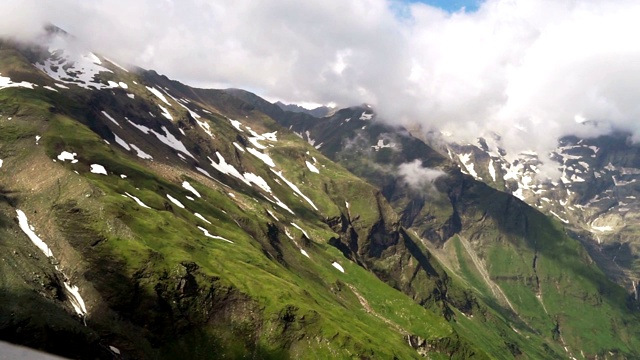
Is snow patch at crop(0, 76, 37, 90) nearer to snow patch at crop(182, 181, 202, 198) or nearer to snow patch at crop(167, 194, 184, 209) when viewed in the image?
snow patch at crop(182, 181, 202, 198)

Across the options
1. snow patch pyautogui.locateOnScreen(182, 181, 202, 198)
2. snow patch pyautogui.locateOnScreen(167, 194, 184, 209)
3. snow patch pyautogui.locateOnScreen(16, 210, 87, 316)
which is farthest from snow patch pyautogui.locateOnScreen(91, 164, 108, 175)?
snow patch pyautogui.locateOnScreen(182, 181, 202, 198)

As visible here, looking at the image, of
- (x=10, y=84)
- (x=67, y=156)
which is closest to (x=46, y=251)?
(x=67, y=156)

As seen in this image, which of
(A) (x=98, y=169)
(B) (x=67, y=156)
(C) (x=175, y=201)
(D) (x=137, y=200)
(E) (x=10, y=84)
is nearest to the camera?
(D) (x=137, y=200)

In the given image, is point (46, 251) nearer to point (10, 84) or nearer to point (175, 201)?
point (175, 201)

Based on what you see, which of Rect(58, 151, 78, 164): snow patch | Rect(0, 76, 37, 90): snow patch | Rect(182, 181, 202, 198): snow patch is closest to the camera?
Rect(58, 151, 78, 164): snow patch

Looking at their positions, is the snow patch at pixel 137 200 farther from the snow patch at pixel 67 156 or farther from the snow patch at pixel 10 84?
the snow patch at pixel 10 84

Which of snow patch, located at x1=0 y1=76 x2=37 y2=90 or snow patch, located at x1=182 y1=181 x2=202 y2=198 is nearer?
snow patch, located at x1=0 y1=76 x2=37 y2=90

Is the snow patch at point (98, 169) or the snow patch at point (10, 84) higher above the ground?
the snow patch at point (10, 84)

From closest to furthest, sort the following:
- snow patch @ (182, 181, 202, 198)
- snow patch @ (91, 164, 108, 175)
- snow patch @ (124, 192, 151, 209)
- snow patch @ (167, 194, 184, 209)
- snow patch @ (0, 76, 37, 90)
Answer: snow patch @ (124, 192, 151, 209) → snow patch @ (91, 164, 108, 175) → snow patch @ (167, 194, 184, 209) → snow patch @ (0, 76, 37, 90) → snow patch @ (182, 181, 202, 198)

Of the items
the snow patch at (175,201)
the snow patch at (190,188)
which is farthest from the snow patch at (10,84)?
the snow patch at (175,201)

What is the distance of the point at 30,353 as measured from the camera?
8.14m

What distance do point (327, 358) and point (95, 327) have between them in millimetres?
47525

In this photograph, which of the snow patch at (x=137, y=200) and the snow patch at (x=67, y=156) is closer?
the snow patch at (x=137, y=200)

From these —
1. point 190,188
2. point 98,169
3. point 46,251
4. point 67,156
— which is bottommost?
point 46,251
